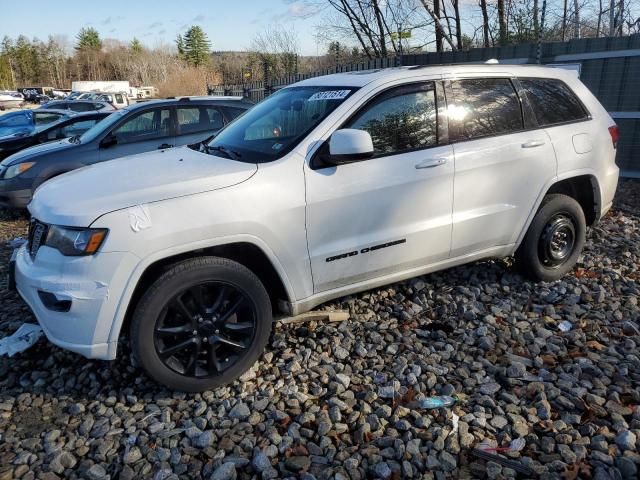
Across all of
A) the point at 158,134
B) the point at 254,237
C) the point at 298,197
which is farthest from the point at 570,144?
the point at 158,134

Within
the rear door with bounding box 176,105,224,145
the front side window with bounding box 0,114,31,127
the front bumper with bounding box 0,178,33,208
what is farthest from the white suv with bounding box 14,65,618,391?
the front side window with bounding box 0,114,31,127

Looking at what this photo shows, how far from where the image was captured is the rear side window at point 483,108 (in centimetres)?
373

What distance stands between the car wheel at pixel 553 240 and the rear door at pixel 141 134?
5038 millimetres

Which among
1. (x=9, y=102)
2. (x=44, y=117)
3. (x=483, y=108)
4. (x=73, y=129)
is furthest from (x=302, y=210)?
(x=9, y=102)

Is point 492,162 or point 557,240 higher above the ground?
point 492,162

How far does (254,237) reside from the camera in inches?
116

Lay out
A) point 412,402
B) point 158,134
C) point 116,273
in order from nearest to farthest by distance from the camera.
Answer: point 116,273 < point 412,402 < point 158,134

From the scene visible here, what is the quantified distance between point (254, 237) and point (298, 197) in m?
0.37

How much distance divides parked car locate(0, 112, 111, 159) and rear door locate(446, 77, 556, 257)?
7.47 metres

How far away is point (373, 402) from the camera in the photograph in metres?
2.90

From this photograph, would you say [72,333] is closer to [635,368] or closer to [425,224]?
[425,224]

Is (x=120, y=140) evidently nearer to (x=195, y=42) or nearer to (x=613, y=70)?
(x=613, y=70)

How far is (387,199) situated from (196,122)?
5023 mm

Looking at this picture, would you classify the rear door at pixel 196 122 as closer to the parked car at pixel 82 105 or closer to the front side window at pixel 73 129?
the front side window at pixel 73 129
